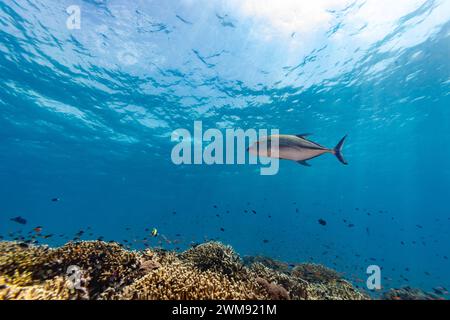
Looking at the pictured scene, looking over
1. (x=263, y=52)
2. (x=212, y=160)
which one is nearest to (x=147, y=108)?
(x=263, y=52)

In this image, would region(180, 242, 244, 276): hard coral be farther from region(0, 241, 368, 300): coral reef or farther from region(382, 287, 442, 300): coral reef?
region(382, 287, 442, 300): coral reef

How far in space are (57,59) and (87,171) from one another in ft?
112

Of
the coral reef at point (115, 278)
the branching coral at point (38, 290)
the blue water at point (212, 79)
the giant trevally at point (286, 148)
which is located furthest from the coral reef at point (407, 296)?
the branching coral at point (38, 290)

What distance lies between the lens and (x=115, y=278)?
4.93 meters

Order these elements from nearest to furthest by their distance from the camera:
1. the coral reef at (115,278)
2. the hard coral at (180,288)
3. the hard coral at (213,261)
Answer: the hard coral at (180,288)
the coral reef at (115,278)
the hard coral at (213,261)

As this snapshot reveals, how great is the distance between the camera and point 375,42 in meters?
17.3

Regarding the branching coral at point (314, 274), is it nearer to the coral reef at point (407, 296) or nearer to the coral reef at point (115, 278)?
the coral reef at point (407, 296)

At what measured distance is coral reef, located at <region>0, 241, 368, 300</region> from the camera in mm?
4152

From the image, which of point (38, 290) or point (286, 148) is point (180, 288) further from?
point (286, 148)

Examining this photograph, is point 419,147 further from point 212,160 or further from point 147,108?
point 147,108

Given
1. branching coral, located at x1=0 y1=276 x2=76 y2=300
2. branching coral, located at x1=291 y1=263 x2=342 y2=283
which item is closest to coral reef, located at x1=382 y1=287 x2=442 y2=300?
branching coral, located at x1=291 y1=263 x2=342 y2=283

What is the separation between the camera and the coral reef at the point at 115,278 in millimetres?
4152

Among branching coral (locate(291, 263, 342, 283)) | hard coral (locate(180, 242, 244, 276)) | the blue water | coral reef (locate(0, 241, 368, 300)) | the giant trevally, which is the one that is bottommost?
branching coral (locate(291, 263, 342, 283))

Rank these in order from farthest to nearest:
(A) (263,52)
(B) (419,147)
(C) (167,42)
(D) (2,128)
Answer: (B) (419,147) < (D) (2,128) < (A) (263,52) < (C) (167,42)
